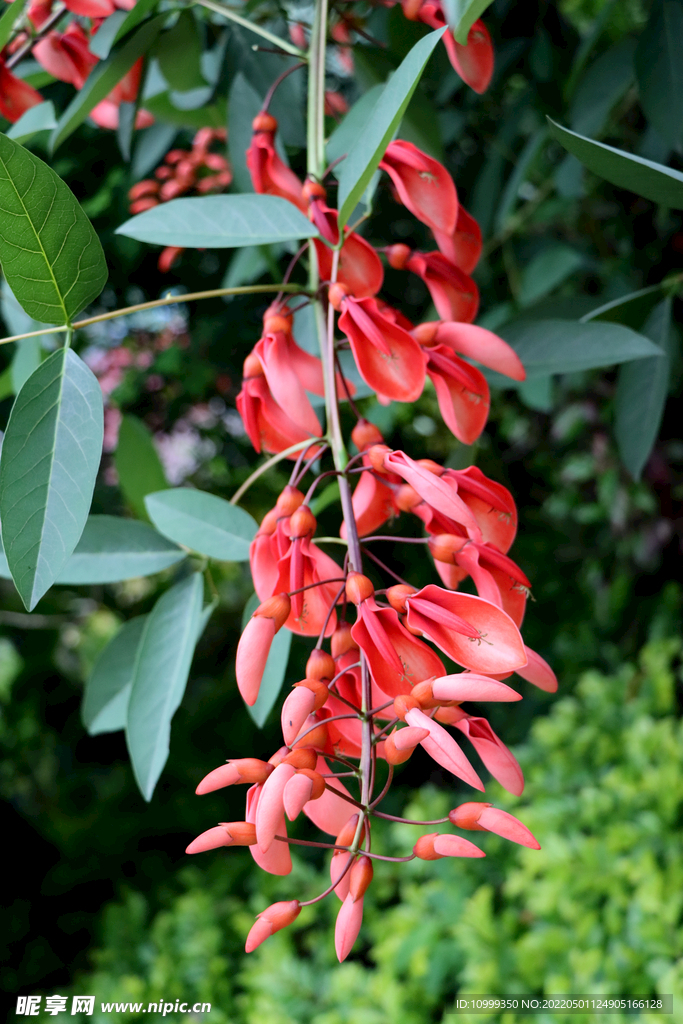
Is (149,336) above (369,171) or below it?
below

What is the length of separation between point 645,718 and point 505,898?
0.38m

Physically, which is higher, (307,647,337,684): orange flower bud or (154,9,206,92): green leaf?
(154,9,206,92): green leaf

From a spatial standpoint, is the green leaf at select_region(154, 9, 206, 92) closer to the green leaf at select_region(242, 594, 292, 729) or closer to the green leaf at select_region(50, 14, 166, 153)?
the green leaf at select_region(50, 14, 166, 153)

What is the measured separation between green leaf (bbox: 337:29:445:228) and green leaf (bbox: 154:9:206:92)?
0.29 metres

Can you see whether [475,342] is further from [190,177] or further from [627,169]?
[190,177]

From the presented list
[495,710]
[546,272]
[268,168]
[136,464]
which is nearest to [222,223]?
[268,168]

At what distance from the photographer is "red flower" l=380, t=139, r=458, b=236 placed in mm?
418

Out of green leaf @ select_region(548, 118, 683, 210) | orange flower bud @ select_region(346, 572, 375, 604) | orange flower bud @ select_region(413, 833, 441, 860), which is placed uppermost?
green leaf @ select_region(548, 118, 683, 210)

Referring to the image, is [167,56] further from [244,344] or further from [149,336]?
[149,336]

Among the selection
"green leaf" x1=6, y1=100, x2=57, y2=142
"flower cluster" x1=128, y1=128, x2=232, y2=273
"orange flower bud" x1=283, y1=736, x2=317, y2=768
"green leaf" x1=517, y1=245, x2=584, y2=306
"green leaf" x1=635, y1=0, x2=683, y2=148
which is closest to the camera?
"orange flower bud" x1=283, y1=736, x2=317, y2=768

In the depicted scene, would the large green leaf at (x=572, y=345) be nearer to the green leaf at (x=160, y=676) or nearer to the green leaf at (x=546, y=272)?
the green leaf at (x=160, y=676)

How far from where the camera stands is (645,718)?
4.25 feet

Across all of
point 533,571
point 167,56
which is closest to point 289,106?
point 167,56

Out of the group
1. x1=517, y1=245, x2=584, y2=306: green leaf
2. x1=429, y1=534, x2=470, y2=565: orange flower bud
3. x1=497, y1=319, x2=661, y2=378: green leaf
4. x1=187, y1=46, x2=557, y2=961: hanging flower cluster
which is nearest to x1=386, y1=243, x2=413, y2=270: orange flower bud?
x1=187, y1=46, x2=557, y2=961: hanging flower cluster
